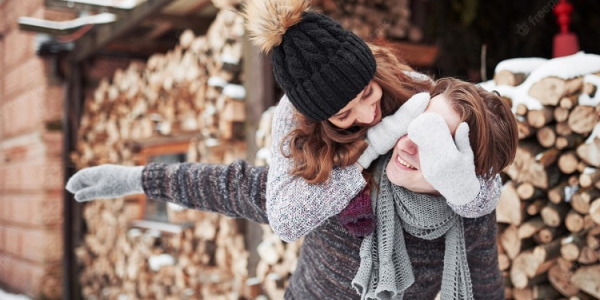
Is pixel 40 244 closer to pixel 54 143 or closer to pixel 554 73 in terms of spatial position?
pixel 54 143

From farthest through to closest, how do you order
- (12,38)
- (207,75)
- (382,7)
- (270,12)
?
(12,38) → (382,7) → (207,75) → (270,12)

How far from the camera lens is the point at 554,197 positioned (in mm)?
1735

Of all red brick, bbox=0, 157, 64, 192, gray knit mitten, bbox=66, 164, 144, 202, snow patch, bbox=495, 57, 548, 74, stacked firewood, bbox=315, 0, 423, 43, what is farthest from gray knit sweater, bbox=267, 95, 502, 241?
red brick, bbox=0, 157, 64, 192

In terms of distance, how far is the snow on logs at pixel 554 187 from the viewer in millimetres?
1663

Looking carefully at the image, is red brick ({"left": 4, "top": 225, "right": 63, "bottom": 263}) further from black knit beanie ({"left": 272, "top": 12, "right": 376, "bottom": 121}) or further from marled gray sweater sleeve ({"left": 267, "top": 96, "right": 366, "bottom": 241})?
black knit beanie ({"left": 272, "top": 12, "right": 376, "bottom": 121})

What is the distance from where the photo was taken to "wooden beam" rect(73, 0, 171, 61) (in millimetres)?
3484

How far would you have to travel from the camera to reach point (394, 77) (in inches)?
50.9

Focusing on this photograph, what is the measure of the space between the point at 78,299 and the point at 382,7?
3.63 m

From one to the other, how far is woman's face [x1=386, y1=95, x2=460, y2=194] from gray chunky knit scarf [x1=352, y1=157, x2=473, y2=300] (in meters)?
0.05

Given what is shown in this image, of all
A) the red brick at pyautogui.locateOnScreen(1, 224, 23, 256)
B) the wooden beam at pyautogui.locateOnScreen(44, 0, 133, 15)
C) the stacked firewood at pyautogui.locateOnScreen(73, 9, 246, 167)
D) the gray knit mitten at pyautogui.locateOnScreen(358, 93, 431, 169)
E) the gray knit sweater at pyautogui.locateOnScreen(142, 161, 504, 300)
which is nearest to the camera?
the gray knit mitten at pyautogui.locateOnScreen(358, 93, 431, 169)

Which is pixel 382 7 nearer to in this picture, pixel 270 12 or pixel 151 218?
pixel 151 218

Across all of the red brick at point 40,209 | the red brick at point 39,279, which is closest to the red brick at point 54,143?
the red brick at point 40,209

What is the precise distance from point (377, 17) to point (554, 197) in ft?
7.32

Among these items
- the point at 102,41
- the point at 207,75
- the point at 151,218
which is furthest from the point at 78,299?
the point at 207,75
